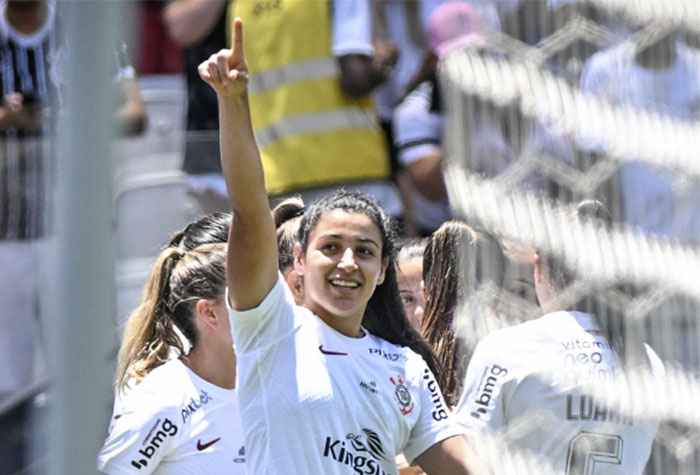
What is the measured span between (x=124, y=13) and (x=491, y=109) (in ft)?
5.64

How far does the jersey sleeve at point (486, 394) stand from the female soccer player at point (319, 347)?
0.08 meters

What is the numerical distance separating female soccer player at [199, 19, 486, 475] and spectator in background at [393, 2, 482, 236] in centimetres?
119

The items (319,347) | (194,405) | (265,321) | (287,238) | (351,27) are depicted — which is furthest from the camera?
(351,27)

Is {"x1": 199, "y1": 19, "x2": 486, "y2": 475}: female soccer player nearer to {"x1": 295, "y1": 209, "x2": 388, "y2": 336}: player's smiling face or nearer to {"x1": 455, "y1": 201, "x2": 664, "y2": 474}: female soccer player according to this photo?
{"x1": 295, "y1": 209, "x2": 388, "y2": 336}: player's smiling face

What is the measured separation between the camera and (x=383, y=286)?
3.12 metres

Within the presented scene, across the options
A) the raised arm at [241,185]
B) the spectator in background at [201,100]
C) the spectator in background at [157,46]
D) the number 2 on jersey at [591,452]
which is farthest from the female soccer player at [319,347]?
the spectator in background at [157,46]

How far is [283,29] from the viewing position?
4641mm

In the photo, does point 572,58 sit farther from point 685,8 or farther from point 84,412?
point 84,412

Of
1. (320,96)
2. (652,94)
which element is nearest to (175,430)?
(652,94)

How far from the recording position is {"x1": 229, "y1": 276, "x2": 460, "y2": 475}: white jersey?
8.29 ft

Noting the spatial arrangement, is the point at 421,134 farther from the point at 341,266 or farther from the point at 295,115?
the point at 341,266

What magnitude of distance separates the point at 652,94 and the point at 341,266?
28.4 inches

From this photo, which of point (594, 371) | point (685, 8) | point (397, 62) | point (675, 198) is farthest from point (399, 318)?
point (397, 62)

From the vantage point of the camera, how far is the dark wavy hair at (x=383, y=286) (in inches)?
114
